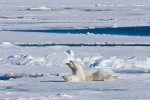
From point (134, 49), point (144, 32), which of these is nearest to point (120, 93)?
point (134, 49)

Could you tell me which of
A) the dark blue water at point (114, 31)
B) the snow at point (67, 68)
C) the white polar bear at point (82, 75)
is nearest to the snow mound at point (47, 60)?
the snow at point (67, 68)

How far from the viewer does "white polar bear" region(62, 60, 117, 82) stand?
35.8 ft

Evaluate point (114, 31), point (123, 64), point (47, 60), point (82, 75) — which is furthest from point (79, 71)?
point (114, 31)

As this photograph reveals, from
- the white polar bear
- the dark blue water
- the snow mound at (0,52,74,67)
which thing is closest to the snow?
the snow mound at (0,52,74,67)

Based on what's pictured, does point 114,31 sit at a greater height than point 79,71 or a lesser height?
greater

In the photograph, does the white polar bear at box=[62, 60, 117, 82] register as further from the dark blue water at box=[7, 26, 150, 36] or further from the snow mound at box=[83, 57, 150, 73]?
the dark blue water at box=[7, 26, 150, 36]

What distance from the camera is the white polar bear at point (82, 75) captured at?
10914 mm

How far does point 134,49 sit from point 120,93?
8.44 metres

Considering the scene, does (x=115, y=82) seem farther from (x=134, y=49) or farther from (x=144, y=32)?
(x=144, y=32)

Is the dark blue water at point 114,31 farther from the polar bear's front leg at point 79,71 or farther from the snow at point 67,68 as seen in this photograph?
the polar bear's front leg at point 79,71

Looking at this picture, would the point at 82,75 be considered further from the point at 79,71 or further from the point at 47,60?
the point at 47,60

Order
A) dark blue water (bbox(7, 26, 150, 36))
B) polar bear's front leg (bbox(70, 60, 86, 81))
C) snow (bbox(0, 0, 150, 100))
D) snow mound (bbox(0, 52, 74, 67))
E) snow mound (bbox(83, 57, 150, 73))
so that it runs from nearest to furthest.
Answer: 1. snow (bbox(0, 0, 150, 100))
2. polar bear's front leg (bbox(70, 60, 86, 81))
3. snow mound (bbox(83, 57, 150, 73))
4. snow mound (bbox(0, 52, 74, 67))
5. dark blue water (bbox(7, 26, 150, 36))

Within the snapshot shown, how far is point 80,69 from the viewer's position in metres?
10.8

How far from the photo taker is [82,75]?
35.9ft
